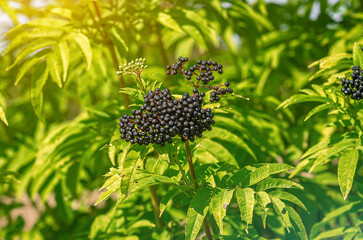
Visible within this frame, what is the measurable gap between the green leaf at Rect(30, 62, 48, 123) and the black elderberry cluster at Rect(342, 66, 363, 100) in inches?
53.8

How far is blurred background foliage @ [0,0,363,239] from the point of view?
5.41ft

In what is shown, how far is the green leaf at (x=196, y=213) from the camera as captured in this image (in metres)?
1.12

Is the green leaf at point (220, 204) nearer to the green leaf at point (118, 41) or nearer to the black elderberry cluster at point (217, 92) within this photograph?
the black elderberry cluster at point (217, 92)

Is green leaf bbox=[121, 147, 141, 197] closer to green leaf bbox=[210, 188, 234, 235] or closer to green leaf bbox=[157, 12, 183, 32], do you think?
green leaf bbox=[210, 188, 234, 235]

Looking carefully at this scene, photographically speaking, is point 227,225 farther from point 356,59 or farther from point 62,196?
point 62,196

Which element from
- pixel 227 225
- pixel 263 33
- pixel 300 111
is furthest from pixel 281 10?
pixel 227 225

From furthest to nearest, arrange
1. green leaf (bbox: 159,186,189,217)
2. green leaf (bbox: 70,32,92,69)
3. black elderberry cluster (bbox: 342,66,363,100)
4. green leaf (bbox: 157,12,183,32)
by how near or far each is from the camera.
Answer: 1. green leaf (bbox: 157,12,183,32)
2. green leaf (bbox: 70,32,92,69)
3. black elderberry cluster (bbox: 342,66,363,100)
4. green leaf (bbox: 159,186,189,217)

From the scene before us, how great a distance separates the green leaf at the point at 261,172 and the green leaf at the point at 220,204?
0.11 m

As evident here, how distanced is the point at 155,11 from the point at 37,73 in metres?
0.73

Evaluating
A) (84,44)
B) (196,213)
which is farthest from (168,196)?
(84,44)

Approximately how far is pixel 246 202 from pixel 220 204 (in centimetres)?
9

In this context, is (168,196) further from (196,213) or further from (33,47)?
(33,47)

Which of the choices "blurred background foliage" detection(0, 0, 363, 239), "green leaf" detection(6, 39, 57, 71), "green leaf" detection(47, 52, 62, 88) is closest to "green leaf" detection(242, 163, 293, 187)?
"blurred background foliage" detection(0, 0, 363, 239)

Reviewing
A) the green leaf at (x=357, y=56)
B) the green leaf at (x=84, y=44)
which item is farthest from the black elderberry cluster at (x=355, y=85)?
the green leaf at (x=84, y=44)
